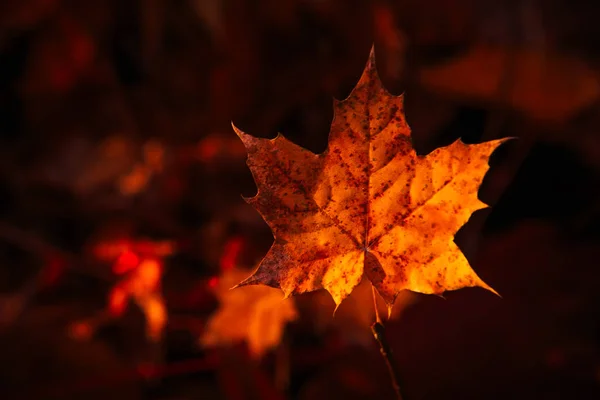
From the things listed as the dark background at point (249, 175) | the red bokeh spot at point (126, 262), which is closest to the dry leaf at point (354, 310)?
the dark background at point (249, 175)

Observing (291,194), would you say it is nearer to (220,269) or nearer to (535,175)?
Answer: (220,269)

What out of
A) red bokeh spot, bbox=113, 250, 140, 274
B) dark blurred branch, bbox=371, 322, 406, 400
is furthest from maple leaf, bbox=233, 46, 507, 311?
red bokeh spot, bbox=113, 250, 140, 274

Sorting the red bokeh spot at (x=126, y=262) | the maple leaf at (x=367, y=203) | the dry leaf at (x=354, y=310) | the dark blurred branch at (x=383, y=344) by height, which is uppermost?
the red bokeh spot at (x=126, y=262)

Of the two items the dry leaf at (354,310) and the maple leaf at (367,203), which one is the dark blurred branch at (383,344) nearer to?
the maple leaf at (367,203)

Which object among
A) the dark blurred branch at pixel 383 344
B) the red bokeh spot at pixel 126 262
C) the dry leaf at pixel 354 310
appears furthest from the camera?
the red bokeh spot at pixel 126 262

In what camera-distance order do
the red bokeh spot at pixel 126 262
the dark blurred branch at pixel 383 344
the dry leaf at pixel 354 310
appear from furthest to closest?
the red bokeh spot at pixel 126 262 → the dry leaf at pixel 354 310 → the dark blurred branch at pixel 383 344

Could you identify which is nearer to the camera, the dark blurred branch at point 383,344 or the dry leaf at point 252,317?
the dark blurred branch at point 383,344

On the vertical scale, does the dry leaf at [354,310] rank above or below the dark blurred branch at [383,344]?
above

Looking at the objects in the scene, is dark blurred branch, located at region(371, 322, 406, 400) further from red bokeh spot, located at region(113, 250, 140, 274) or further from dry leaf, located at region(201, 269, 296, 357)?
red bokeh spot, located at region(113, 250, 140, 274)
